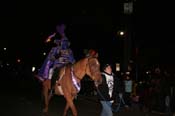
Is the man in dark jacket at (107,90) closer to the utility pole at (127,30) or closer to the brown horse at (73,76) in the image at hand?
the brown horse at (73,76)

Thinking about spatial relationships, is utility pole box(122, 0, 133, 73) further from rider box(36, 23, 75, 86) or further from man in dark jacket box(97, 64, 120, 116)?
man in dark jacket box(97, 64, 120, 116)

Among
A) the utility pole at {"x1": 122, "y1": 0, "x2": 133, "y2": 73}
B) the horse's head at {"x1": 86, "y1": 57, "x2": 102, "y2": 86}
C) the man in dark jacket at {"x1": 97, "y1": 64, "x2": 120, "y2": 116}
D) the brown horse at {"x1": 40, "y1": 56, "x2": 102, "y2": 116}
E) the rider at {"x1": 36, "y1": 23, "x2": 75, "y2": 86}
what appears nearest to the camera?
the man in dark jacket at {"x1": 97, "y1": 64, "x2": 120, "y2": 116}

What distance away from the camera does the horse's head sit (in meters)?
11.4

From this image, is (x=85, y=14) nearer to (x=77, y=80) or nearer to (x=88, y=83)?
(x=88, y=83)

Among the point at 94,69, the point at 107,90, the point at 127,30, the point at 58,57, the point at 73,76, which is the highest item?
the point at 127,30

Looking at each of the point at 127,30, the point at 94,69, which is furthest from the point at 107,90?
the point at 127,30

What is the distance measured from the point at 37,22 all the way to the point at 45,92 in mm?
56595

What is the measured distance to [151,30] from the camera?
140 feet

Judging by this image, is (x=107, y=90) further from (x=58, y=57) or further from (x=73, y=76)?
(x=58, y=57)

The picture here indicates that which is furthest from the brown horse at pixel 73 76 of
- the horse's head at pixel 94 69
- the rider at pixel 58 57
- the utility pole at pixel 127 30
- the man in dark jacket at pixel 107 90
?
the utility pole at pixel 127 30

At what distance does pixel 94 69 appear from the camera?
11789mm

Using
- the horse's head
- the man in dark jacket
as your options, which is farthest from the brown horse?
the man in dark jacket

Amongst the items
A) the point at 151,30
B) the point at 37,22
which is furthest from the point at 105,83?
the point at 37,22

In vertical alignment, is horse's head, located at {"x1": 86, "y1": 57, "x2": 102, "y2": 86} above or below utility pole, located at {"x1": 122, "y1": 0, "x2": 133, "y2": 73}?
below
